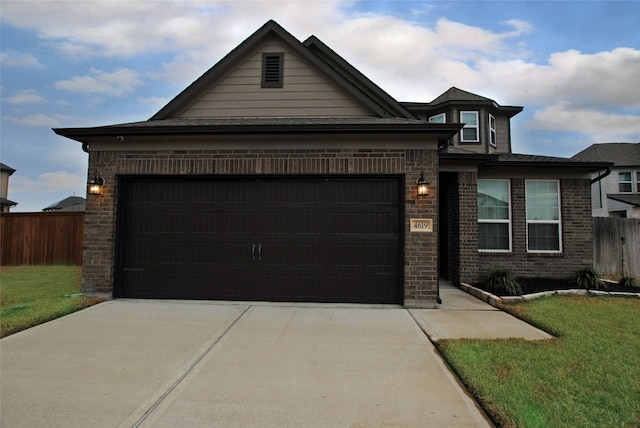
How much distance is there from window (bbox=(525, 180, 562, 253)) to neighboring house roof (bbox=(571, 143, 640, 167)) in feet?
61.4

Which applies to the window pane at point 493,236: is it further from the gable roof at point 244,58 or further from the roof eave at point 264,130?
the roof eave at point 264,130

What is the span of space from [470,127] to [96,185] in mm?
12228

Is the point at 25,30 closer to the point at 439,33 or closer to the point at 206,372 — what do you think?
the point at 206,372

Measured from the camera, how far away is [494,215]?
30.3 ft

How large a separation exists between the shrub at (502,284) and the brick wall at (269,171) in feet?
7.37

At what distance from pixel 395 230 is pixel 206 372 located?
410 cm

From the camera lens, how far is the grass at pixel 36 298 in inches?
203

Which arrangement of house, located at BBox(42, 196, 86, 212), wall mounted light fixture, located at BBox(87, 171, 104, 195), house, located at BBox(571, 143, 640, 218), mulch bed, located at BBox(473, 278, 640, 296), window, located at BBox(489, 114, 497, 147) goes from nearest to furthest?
wall mounted light fixture, located at BBox(87, 171, 104, 195)
mulch bed, located at BBox(473, 278, 640, 296)
window, located at BBox(489, 114, 497, 147)
house, located at BBox(571, 143, 640, 218)
house, located at BBox(42, 196, 86, 212)

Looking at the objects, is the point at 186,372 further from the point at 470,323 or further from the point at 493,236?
the point at 493,236

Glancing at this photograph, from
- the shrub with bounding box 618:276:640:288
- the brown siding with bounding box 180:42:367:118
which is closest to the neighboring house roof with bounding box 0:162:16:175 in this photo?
the brown siding with bounding box 180:42:367:118

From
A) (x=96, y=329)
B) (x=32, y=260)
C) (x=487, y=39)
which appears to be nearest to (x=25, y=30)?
(x=32, y=260)

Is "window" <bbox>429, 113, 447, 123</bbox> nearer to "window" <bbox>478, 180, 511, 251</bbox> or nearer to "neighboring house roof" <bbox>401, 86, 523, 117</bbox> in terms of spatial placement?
"neighboring house roof" <bbox>401, 86, 523, 117</bbox>

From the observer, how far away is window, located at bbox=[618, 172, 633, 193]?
22188 mm

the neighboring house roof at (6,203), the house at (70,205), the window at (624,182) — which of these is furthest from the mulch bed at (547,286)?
the house at (70,205)
